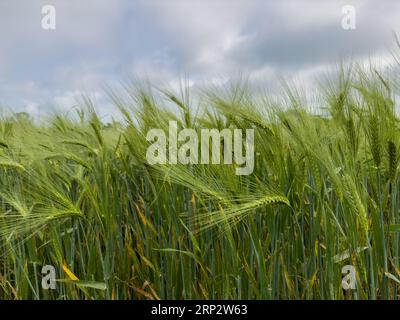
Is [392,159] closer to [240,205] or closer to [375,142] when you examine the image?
[375,142]

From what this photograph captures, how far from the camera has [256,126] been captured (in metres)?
1.64

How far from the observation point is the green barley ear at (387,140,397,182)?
145 cm

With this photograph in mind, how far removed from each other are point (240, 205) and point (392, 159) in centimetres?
47

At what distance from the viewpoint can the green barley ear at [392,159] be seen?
145 cm

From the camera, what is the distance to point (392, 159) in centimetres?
145

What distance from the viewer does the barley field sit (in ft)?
4.94

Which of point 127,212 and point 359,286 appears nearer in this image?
point 359,286

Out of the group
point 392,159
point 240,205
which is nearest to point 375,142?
point 392,159

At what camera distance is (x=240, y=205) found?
143cm

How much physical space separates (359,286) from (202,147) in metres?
0.68

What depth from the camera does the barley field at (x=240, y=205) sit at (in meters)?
1.50
